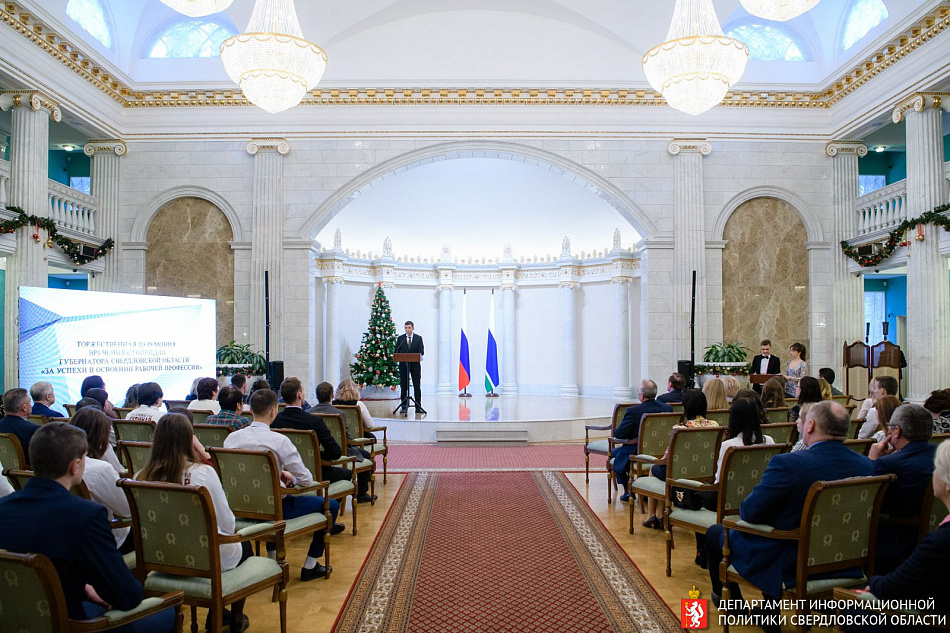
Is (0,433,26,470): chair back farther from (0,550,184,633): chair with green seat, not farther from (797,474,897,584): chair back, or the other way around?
(797,474,897,584): chair back

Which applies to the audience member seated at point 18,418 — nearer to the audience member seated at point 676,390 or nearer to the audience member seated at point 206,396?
the audience member seated at point 206,396

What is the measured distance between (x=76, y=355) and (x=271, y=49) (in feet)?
14.1

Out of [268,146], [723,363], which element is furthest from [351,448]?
[268,146]

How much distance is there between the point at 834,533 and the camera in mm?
2453

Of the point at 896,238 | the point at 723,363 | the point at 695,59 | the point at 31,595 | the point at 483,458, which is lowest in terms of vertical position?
the point at 483,458

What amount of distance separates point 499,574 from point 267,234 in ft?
28.7

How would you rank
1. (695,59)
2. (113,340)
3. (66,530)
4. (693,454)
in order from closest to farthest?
(66,530) < (693,454) < (695,59) < (113,340)

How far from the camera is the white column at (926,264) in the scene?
841 cm

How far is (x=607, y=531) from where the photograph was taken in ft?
14.9

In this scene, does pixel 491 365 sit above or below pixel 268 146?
below

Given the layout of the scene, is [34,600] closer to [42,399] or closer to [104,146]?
[42,399]

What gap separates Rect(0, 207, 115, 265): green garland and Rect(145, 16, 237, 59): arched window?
12.0 feet

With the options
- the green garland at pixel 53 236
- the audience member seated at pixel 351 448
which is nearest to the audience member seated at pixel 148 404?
the audience member seated at pixel 351 448

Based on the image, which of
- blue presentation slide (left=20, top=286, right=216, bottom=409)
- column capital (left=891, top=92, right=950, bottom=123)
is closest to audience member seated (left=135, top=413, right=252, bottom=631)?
blue presentation slide (left=20, top=286, right=216, bottom=409)
